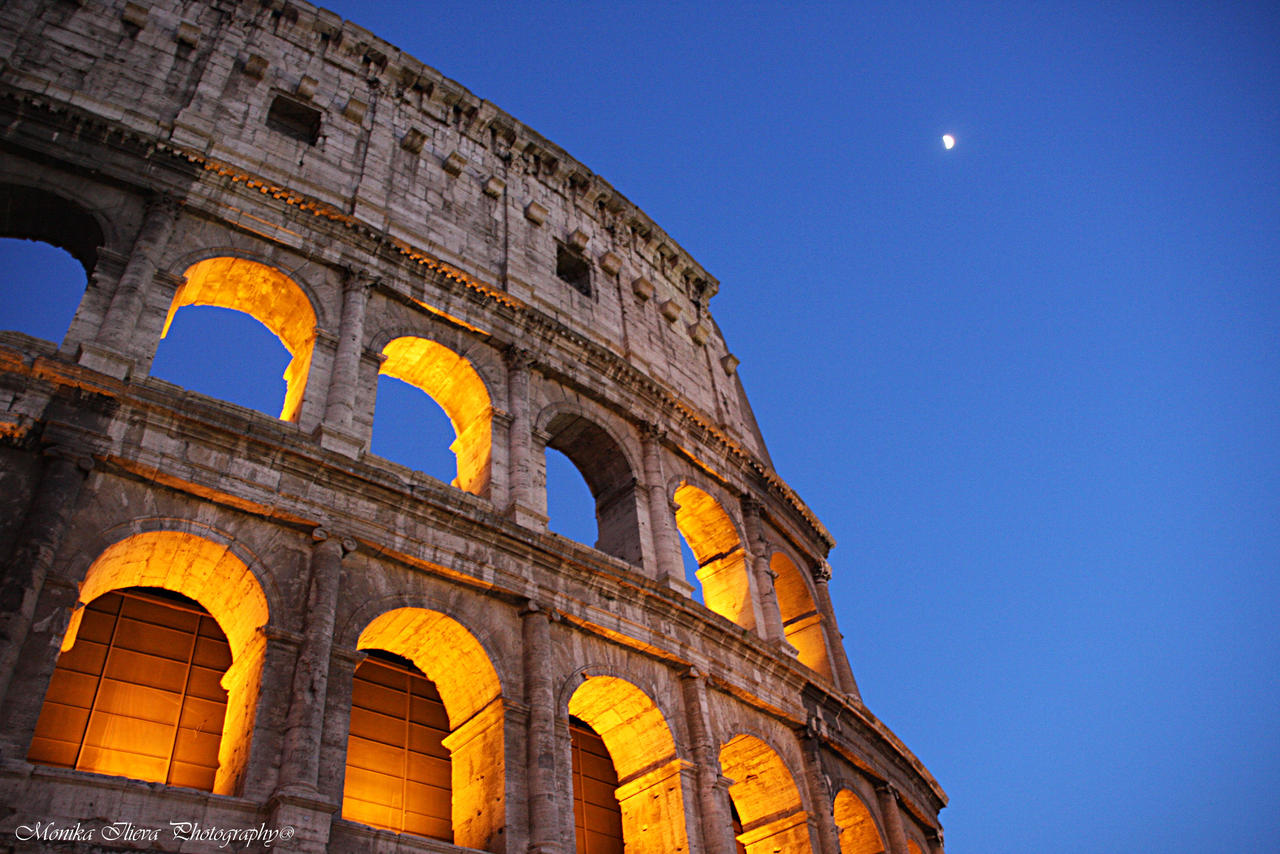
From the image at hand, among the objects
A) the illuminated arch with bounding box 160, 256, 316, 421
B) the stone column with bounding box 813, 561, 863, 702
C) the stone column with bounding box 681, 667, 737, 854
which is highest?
the illuminated arch with bounding box 160, 256, 316, 421

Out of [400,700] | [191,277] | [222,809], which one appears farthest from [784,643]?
[191,277]

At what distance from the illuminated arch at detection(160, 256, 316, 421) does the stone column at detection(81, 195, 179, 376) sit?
60cm

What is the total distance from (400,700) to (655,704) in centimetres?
333

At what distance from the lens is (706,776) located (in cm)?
1199

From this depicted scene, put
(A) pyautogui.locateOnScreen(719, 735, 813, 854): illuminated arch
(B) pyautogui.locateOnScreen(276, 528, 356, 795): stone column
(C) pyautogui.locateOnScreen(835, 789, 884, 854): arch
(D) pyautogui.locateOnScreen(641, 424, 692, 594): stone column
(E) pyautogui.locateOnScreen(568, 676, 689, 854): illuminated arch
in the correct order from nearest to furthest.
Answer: (B) pyautogui.locateOnScreen(276, 528, 356, 795): stone column, (E) pyautogui.locateOnScreen(568, 676, 689, 854): illuminated arch, (A) pyautogui.locateOnScreen(719, 735, 813, 854): illuminated arch, (D) pyautogui.locateOnScreen(641, 424, 692, 594): stone column, (C) pyautogui.locateOnScreen(835, 789, 884, 854): arch

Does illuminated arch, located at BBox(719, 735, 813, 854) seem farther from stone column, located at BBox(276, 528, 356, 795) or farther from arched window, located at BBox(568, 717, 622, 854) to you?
stone column, located at BBox(276, 528, 356, 795)

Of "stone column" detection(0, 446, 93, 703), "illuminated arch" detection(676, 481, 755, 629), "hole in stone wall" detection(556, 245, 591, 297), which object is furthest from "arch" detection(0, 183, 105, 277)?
"illuminated arch" detection(676, 481, 755, 629)

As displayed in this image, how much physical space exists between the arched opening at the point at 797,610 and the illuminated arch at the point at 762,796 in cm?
438

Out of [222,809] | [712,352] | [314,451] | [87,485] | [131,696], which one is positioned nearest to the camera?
[222,809]

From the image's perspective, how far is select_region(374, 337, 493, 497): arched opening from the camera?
13.5m

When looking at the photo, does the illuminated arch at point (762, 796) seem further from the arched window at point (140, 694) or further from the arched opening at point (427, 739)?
the arched window at point (140, 694)

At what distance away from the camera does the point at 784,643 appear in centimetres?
1560

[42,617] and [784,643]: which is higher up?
[784,643]

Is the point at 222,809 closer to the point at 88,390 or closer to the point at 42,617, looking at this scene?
the point at 42,617
